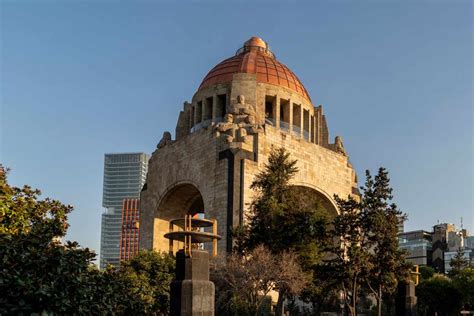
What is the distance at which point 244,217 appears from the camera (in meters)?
26.4

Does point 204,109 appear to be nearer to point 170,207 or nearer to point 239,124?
point 239,124

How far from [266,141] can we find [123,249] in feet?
370

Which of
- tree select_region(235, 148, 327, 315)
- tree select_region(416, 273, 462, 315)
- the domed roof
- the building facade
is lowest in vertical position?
tree select_region(416, 273, 462, 315)

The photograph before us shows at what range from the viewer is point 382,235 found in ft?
66.8

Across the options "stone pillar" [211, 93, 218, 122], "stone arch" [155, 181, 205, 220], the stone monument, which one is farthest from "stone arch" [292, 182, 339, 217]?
the stone monument

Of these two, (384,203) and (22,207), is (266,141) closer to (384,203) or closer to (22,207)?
(384,203)

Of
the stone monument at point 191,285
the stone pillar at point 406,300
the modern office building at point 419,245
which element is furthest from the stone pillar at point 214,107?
the modern office building at point 419,245

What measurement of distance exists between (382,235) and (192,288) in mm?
12273

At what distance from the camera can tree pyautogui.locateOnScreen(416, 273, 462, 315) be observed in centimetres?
3319

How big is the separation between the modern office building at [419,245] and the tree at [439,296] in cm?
4656

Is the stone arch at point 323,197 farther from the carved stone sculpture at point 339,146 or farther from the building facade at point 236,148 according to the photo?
the carved stone sculpture at point 339,146

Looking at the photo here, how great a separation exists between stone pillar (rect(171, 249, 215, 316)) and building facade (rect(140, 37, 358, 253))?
49.6 feet

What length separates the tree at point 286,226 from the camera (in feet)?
71.4

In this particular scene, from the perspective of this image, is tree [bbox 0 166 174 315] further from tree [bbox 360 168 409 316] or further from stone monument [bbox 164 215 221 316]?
tree [bbox 360 168 409 316]
